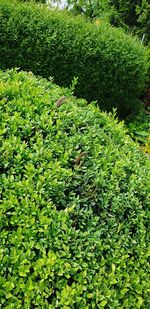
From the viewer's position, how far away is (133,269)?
1.78 meters

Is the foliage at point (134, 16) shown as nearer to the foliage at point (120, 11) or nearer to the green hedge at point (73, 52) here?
the foliage at point (120, 11)

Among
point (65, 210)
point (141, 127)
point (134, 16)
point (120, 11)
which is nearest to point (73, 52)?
point (141, 127)

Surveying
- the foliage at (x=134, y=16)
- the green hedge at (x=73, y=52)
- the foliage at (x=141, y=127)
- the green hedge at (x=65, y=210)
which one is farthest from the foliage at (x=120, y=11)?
the green hedge at (x=65, y=210)

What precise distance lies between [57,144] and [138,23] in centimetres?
972

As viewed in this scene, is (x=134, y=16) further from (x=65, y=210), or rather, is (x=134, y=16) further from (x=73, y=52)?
(x=65, y=210)

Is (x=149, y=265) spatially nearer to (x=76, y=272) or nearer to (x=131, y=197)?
(x=131, y=197)

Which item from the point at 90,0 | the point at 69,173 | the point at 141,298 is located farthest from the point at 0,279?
the point at 90,0

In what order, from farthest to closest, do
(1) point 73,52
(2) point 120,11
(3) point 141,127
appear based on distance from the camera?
(2) point 120,11, (3) point 141,127, (1) point 73,52

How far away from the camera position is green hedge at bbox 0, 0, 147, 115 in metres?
6.41

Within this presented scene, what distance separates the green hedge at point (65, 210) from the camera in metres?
1.45

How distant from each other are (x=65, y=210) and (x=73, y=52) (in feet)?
18.1

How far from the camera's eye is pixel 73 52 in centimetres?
686

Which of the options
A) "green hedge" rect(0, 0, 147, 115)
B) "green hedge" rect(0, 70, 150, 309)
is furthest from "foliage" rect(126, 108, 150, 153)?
"green hedge" rect(0, 70, 150, 309)

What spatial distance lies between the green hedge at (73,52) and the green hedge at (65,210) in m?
4.35
